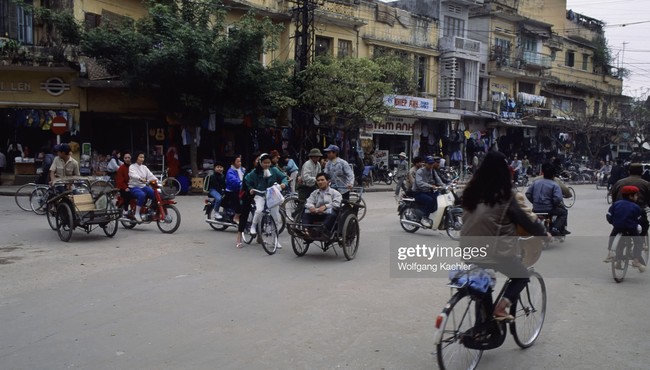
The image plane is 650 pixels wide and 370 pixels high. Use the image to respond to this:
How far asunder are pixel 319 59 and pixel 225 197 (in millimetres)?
13388

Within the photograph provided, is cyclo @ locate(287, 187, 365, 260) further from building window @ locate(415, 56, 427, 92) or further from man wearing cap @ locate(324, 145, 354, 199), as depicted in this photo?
building window @ locate(415, 56, 427, 92)

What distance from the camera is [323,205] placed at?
8.85 m

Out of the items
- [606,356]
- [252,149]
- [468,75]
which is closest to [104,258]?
[606,356]

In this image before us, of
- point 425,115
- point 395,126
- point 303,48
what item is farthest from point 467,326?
point 425,115

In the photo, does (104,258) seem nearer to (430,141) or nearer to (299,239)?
(299,239)

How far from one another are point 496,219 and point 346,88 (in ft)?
63.4

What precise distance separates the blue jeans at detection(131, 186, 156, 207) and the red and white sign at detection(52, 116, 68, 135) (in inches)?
388

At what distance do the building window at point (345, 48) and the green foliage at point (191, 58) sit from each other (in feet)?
23.8

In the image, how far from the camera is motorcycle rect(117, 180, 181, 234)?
450 inches

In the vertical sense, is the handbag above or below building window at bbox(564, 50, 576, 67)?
below

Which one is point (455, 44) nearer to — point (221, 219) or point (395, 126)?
point (395, 126)

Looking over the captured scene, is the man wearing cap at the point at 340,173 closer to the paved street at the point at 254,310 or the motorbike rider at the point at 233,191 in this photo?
the paved street at the point at 254,310

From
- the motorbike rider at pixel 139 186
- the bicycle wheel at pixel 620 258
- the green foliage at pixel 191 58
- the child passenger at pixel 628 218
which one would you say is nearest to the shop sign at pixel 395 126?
the green foliage at pixel 191 58

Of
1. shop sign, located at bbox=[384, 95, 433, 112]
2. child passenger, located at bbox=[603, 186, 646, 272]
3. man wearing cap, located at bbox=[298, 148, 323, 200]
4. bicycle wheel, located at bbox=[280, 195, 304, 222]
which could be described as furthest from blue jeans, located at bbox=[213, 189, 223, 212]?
shop sign, located at bbox=[384, 95, 433, 112]
